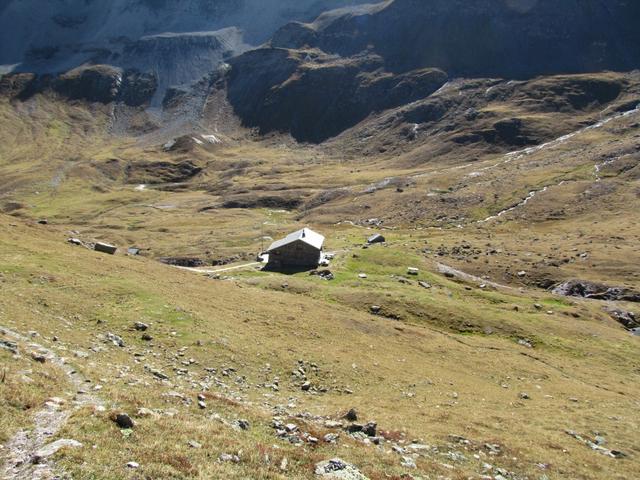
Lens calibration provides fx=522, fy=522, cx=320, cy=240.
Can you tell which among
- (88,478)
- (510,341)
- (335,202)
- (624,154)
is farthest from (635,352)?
(624,154)

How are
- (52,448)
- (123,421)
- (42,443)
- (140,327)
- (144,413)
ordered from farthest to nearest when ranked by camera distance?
(140,327) → (144,413) → (123,421) → (42,443) → (52,448)

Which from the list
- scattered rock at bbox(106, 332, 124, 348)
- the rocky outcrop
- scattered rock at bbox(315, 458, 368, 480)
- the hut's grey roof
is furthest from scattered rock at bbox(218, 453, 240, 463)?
the rocky outcrop

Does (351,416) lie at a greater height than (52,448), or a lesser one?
lesser

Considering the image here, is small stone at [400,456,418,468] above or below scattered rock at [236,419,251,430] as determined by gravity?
below

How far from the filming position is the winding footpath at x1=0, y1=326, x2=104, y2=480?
1474cm

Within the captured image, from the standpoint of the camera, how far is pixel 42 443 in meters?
16.2

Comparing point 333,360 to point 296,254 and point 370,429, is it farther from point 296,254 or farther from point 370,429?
point 296,254

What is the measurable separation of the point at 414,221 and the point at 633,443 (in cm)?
9945

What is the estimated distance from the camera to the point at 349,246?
97750 mm

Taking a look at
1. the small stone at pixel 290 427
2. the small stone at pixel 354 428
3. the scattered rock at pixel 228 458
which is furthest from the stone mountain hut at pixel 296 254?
the scattered rock at pixel 228 458

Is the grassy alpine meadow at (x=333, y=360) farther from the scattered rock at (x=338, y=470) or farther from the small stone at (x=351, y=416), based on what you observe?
the scattered rock at (x=338, y=470)

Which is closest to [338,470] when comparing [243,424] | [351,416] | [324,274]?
[243,424]

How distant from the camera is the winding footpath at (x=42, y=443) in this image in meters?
14.7

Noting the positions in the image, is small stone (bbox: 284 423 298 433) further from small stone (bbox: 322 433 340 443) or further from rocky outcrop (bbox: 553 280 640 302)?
rocky outcrop (bbox: 553 280 640 302)
